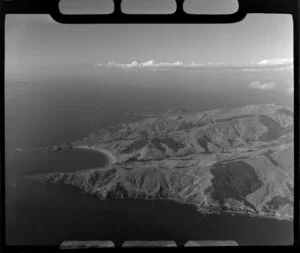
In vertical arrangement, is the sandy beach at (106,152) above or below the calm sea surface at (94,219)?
above

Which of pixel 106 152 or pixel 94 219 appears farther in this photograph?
pixel 106 152

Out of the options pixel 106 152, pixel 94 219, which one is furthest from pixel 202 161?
pixel 94 219

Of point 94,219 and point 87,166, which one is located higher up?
point 87,166

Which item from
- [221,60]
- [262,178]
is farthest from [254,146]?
[221,60]

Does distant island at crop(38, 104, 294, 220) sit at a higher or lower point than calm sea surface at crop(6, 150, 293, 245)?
higher

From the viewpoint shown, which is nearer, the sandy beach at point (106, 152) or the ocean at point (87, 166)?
the ocean at point (87, 166)

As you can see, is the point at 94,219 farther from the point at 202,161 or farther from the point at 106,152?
the point at 202,161

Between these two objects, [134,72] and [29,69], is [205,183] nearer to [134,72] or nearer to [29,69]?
[134,72]

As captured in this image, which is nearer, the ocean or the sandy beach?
the ocean
